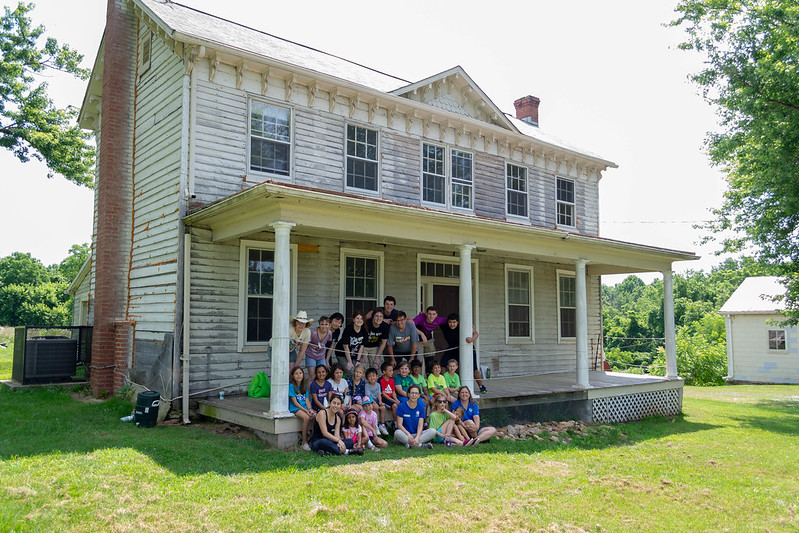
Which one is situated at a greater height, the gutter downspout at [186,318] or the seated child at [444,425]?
the gutter downspout at [186,318]

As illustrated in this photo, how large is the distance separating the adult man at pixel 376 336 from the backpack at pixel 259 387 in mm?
1766

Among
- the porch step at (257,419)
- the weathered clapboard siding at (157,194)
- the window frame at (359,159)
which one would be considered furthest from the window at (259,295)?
the window frame at (359,159)

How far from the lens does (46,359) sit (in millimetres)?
12281

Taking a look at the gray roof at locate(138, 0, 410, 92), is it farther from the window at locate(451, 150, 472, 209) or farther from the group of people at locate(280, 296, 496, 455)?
the group of people at locate(280, 296, 496, 455)

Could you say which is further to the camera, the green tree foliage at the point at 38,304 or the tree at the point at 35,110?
the green tree foliage at the point at 38,304

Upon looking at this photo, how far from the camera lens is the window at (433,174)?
12953mm

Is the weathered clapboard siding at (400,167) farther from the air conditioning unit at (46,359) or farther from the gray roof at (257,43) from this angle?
the air conditioning unit at (46,359)

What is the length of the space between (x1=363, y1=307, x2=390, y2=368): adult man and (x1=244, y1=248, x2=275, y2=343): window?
1985 millimetres

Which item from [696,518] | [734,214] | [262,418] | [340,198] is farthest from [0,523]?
[734,214]

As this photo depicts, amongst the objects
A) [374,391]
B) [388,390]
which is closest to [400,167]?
[388,390]

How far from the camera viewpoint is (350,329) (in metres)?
9.22

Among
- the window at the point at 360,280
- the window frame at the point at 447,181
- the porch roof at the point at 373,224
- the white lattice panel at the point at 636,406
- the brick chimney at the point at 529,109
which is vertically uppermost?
the brick chimney at the point at 529,109

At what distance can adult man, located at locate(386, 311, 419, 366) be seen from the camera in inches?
371

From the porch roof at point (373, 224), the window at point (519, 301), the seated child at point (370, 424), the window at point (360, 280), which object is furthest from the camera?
the window at point (519, 301)
